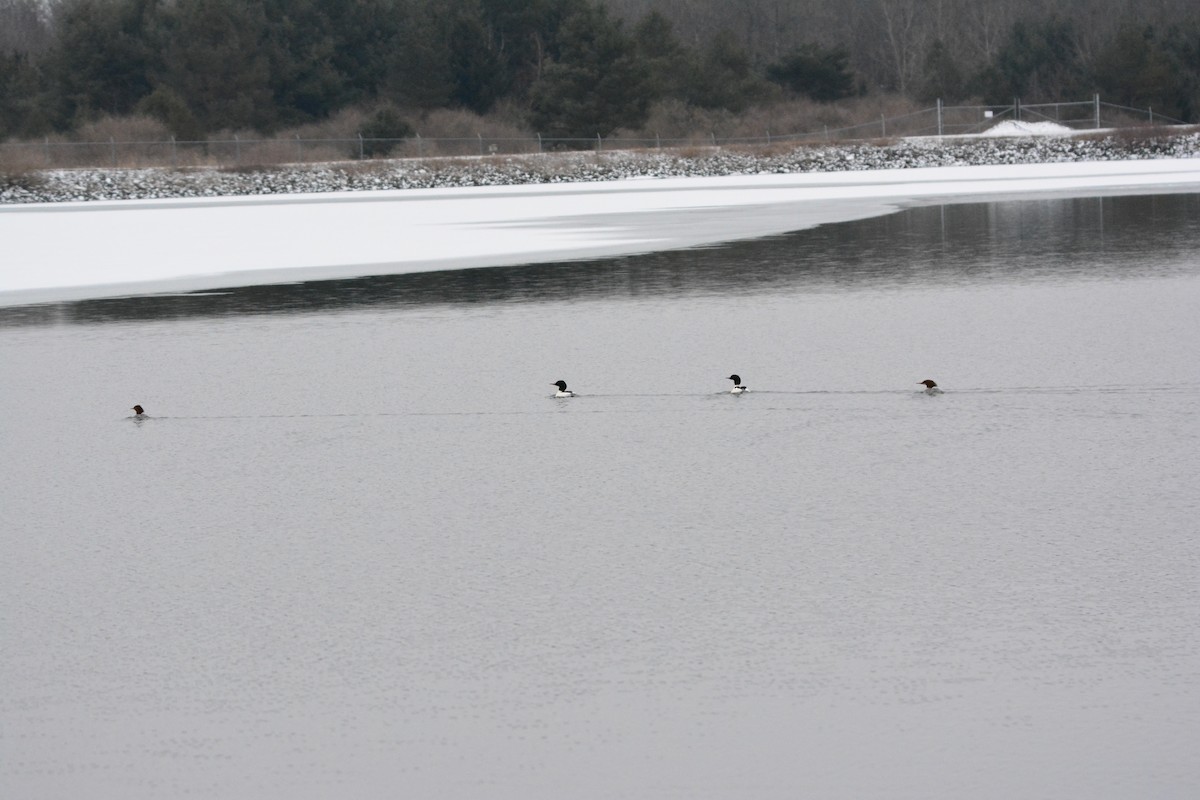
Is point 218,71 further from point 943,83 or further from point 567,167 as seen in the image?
point 943,83

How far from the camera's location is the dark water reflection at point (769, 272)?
16.2 m

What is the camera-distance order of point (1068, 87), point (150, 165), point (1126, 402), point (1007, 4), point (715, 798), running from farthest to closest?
point (1007, 4), point (1068, 87), point (150, 165), point (1126, 402), point (715, 798)

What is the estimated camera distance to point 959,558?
21.5 feet

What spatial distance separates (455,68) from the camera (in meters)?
59.9

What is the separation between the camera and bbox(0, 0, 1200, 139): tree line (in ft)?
179

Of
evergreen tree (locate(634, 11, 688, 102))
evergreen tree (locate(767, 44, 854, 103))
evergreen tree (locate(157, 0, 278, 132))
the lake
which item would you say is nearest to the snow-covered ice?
the lake

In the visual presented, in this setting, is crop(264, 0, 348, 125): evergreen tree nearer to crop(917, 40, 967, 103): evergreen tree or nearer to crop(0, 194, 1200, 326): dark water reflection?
crop(917, 40, 967, 103): evergreen tree

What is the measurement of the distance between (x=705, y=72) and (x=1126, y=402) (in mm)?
53881

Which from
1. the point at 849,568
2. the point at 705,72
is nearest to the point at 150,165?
the point at 705,72

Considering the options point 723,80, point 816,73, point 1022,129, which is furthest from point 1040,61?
point 1022,129

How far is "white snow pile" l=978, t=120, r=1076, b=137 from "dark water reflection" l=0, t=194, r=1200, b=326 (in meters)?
30.8

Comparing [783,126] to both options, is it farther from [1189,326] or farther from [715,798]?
[715,798]

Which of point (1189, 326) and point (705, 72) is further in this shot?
point (705, 72)

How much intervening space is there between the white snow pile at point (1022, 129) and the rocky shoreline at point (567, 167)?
1801 mm
